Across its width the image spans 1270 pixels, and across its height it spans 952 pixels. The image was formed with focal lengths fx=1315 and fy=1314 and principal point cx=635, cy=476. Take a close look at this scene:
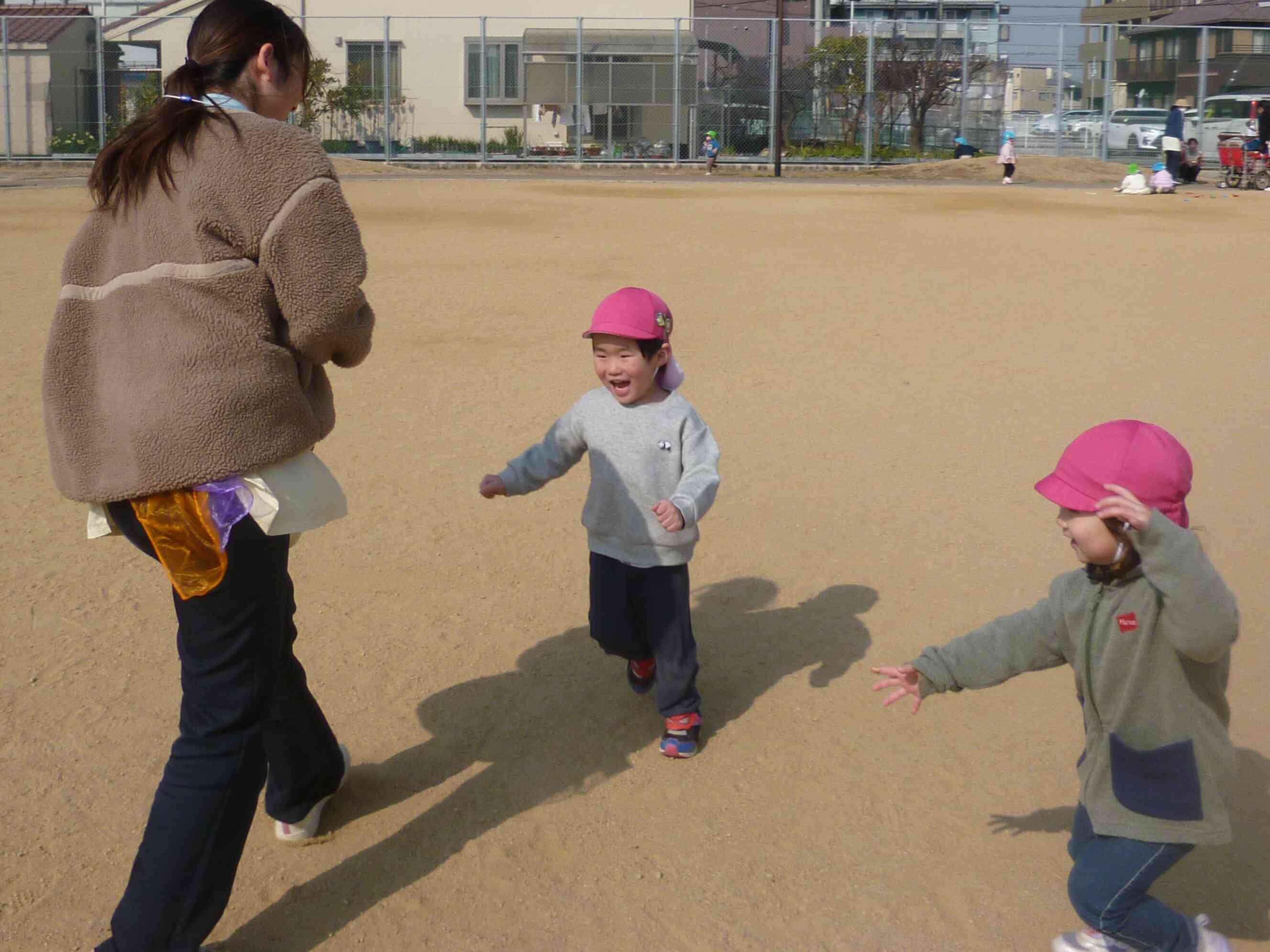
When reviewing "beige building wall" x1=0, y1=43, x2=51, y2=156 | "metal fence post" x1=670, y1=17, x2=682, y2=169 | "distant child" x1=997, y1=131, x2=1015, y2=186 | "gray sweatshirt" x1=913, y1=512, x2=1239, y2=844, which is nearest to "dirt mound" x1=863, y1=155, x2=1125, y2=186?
"distant child" x1=997, y1=131, x2=1015, y2=186

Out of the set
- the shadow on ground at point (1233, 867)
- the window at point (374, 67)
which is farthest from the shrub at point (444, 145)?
the shadow on ground at point (1233, 867)

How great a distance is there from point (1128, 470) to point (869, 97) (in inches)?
1046

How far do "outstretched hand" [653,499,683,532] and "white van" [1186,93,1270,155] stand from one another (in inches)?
1065

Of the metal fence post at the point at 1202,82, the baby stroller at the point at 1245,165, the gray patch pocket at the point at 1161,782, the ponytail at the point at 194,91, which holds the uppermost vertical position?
the metal fence post at the point at 1202,82

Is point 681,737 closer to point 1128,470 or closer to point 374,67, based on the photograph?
point 1128,470

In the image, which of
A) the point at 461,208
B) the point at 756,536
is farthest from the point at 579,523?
the point at 461,208

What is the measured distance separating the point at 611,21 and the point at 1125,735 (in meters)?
28.9

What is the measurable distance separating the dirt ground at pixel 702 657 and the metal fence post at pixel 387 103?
58.4ft

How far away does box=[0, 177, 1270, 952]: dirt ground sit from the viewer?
298 cm

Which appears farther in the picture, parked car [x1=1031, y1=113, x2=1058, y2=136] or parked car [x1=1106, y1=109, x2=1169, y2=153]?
parked car [x1=1031, y1=113, x2=1058, y2=136]

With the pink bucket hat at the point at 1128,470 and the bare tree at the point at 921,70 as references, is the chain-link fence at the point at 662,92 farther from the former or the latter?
the pink bucket hat at the point at 1128,470

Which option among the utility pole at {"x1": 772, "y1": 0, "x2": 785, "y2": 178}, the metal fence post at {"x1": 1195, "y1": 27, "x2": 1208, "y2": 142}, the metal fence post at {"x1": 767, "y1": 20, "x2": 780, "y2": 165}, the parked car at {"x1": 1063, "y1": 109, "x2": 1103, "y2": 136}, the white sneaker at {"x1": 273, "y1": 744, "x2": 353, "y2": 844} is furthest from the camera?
the parked car at {"x1": 1063, "y1": 109, "x2": 1103, "y2": 136}

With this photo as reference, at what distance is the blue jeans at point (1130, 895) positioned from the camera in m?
2.54

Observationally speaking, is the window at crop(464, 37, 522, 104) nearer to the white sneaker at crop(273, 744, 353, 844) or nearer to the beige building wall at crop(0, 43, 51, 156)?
the beige building wall at crop(0, 43, 51, 156)
